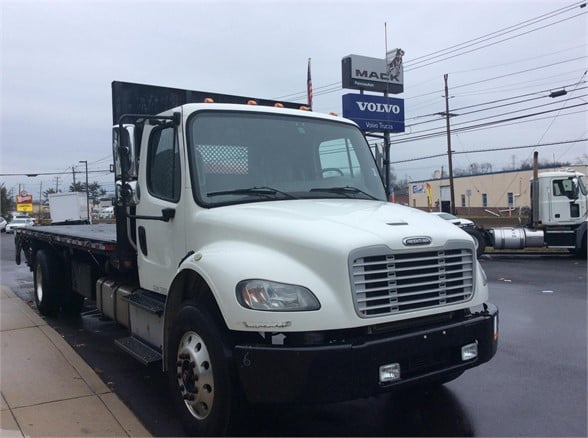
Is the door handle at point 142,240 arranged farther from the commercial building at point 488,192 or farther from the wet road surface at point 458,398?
the commercial building at point 488,192

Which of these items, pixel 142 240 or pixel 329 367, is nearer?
pixel 329 367

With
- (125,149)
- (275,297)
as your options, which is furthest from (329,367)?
(125,149)

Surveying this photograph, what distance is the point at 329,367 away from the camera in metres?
3.18

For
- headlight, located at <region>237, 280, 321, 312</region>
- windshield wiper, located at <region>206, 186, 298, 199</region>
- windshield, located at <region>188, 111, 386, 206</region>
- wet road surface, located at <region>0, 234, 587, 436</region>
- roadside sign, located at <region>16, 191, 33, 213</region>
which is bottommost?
wet road surface, located at <region>0, 234, 587, 436</region>

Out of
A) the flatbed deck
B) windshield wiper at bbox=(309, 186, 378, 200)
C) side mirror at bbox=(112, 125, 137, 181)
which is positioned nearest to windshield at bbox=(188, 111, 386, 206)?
windshield wiper at bbox=(309, 186, 378, 200)

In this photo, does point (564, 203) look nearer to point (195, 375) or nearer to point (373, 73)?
point (373, 73)

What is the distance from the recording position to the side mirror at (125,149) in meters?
4.52

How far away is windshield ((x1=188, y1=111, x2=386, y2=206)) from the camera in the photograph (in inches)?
170

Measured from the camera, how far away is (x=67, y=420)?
13.8 ft

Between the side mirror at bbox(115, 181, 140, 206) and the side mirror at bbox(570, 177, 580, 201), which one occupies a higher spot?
the side mirror at bbox(570, 177, 580, 201)

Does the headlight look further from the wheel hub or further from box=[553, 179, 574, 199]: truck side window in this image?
box=[553, 179, 574, 199]: truck side window

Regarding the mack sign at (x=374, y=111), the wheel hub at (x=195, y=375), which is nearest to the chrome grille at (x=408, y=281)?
the wheel hub at (x=195, y=375)

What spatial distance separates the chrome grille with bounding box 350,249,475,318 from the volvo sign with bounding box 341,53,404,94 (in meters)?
16.1

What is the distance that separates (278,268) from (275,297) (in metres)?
0.20
